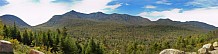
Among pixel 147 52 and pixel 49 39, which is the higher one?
pixel 49 39

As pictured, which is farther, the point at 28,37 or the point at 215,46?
the point at 28,37

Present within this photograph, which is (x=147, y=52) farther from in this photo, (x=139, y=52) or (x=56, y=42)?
(x=56, y=42)

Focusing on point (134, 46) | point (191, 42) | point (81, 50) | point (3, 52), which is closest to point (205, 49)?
point (81, 50)

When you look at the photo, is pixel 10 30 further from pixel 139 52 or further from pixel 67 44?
pixel 139 52

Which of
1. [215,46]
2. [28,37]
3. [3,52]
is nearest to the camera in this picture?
[3,52]

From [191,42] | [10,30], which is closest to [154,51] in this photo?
[191,42]

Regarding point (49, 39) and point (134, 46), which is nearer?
point (49, 39)

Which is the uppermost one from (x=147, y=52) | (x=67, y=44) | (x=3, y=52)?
(x=3, y=52)

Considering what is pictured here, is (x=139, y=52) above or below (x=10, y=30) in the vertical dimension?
below

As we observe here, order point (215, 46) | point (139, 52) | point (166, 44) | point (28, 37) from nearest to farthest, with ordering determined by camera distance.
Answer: point (215, 46)
point (28, 37)
point (139, 52)
point (166, 44)
